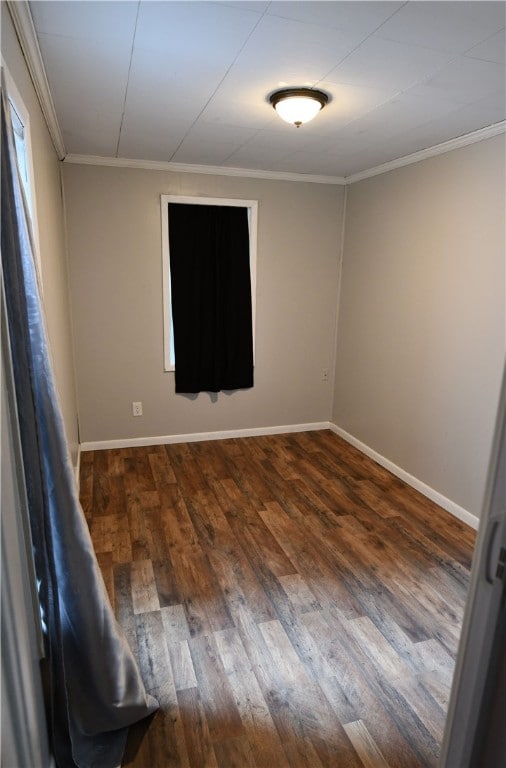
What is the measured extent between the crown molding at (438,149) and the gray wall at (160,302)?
52cm

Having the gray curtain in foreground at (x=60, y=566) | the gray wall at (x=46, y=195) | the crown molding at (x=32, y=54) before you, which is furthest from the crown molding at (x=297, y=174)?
the gray curtain in foreground at (x=60, y=566)

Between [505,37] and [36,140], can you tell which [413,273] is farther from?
[36,140]

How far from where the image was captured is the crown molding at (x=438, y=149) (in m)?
2.46

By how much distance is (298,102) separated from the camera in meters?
2.02

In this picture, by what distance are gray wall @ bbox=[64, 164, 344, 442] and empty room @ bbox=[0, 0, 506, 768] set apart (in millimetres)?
21

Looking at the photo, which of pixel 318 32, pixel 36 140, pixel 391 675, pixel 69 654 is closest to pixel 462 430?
pixel 391 675

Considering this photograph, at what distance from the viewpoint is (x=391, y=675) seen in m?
1.73

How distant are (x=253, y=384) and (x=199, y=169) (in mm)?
1912

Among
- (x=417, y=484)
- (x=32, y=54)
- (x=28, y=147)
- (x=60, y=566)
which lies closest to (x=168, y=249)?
(x=28, y=147)

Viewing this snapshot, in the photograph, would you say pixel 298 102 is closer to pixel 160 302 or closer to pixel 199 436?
pixel 160 302

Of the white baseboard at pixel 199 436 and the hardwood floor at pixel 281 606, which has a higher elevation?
the white baseboard at pixel 199 436

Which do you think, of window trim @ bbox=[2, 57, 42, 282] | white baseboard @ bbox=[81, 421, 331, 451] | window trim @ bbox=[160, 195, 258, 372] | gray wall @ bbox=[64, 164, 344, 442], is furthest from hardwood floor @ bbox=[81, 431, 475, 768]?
window trim @ bbox=[2, 57, 42, 282]

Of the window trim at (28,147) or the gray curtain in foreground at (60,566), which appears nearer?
the gray curtain in foreground at (60,566)

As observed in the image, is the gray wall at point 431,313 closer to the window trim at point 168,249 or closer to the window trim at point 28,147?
the window trim at point 168,249
